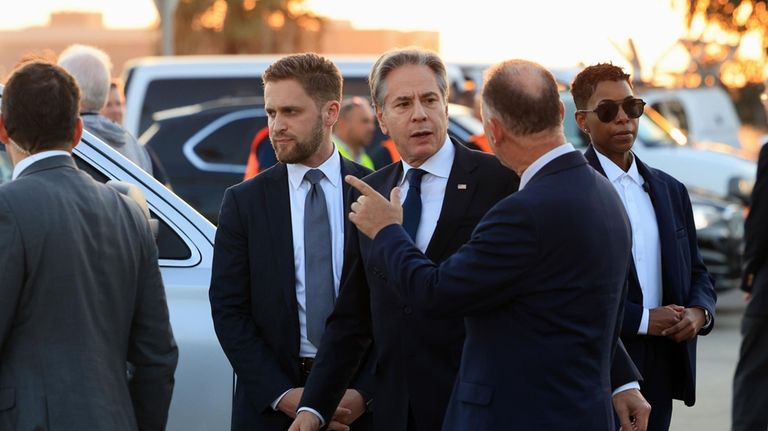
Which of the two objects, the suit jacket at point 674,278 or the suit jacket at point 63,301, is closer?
the suit jacket at point 63,301

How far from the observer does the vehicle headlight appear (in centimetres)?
1360

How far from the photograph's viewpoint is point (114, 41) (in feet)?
221

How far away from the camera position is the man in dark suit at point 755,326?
7.14m

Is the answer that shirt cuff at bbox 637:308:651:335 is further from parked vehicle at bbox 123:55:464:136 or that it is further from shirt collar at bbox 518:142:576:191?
parked vehicle at bbox 123:55:464:136

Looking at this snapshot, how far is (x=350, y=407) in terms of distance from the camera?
4.96 m

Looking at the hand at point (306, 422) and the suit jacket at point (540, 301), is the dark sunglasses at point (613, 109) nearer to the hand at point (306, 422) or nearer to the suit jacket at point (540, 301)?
the suit jacket at point (540, 301)

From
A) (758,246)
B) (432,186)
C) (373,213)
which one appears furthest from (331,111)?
(758,246)

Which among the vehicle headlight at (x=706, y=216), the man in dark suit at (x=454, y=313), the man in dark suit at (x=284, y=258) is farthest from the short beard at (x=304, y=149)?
the vehicle headlight at (x=706, y=216)

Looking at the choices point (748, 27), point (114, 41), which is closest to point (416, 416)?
point (748, 27)

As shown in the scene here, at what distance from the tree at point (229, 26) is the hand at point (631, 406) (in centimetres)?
4302

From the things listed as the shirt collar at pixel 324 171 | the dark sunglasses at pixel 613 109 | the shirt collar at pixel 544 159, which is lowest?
the shirt collar at pixel 324 171

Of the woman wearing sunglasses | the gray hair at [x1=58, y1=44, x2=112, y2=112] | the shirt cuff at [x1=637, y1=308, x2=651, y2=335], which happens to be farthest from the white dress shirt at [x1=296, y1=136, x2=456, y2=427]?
the gray hair at [x1=58, y1=44, x2=112, y2=112]

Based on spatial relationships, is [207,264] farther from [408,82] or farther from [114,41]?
[114,41]

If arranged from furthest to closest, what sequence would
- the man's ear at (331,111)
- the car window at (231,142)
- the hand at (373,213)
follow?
the car window at (231,142), the man's ear at (331,111), the hand at (373,213)
